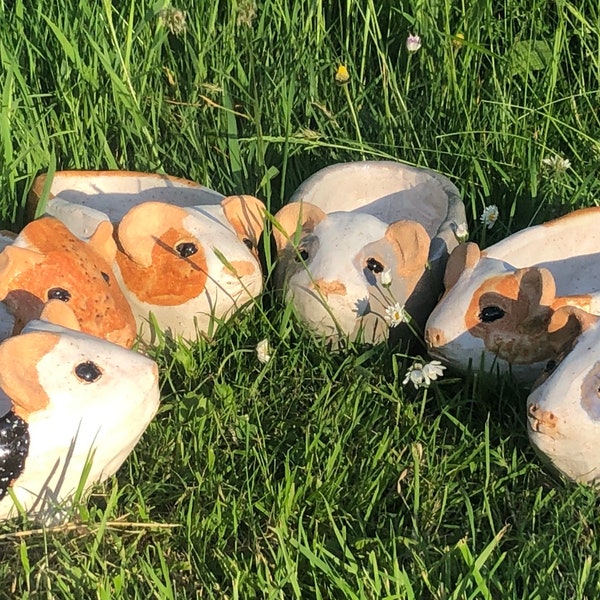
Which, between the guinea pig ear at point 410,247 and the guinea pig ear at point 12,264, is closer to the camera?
the guinea pig ear at point 12,264

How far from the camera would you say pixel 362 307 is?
210 centimetres

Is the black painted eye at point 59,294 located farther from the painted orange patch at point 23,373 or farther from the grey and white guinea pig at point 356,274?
the grey and white guinea pig at point 356,274

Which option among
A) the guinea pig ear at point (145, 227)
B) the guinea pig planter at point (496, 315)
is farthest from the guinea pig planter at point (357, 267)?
the guinea pig ear at point (145, 227)

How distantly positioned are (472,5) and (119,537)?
1.67m

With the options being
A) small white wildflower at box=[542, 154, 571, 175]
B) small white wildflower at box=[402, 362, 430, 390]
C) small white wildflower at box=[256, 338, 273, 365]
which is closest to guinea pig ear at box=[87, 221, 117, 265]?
small white wildflower at box=[256, 338, 273, 365]

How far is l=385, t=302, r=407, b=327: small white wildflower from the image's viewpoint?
2035 millimetres

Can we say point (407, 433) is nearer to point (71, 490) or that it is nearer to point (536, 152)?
point (71, 490)

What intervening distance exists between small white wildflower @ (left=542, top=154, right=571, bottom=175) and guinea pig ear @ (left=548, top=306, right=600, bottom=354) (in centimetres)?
70

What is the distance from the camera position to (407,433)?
6.49ft

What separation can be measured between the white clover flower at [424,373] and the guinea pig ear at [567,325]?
23cm

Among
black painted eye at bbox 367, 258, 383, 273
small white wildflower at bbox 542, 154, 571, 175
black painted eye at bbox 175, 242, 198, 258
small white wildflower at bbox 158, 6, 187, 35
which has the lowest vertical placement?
black painted eye at bbox 367, 258, 383, 273

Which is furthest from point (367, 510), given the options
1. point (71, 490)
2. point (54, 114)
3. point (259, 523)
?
point (54, 114)

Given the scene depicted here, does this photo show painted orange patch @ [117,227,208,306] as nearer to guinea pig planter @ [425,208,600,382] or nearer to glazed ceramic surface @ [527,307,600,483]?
guinea pig planter @ [425,208,600,382]

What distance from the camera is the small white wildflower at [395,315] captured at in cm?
204
